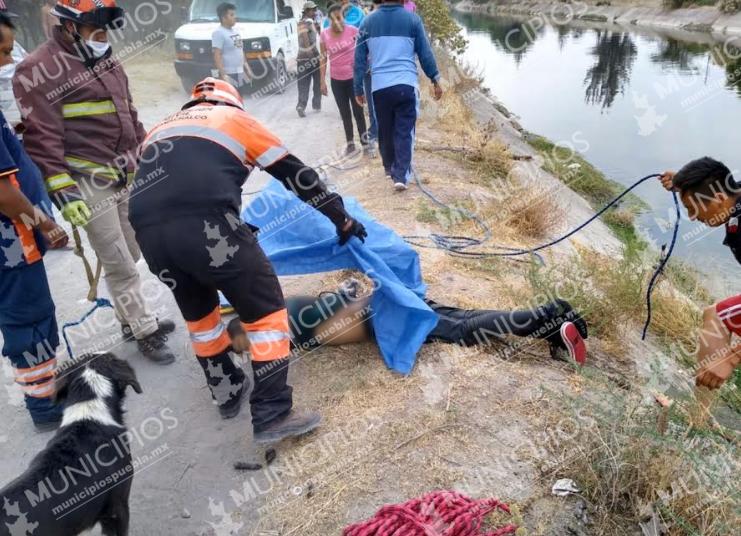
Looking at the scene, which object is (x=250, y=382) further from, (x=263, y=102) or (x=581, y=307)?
(x=263, y=102)

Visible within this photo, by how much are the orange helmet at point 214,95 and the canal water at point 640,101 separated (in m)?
6.70

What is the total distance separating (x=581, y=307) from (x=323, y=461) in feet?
6.93

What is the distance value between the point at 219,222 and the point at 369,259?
47.0 inches

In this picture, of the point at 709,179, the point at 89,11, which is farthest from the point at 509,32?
the point at 89,11

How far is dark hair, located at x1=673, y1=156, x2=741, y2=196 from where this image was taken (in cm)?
299

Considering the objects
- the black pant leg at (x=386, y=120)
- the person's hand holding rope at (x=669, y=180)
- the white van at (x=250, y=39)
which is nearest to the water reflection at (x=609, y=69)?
the white van at (x=250, y=39)

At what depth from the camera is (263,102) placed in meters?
11.5

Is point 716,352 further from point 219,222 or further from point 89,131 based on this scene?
point 89,131

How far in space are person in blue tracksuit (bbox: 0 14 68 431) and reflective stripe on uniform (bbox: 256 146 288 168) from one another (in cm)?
106

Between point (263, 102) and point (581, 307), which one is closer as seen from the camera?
point (581, 307)

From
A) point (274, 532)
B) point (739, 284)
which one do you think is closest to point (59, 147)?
point (274, 532)

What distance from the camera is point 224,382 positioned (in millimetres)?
3078

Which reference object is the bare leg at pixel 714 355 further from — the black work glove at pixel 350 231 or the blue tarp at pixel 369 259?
the black work glove at pixel 350 231

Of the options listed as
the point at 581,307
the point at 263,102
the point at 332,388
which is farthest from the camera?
the point at 263,102
